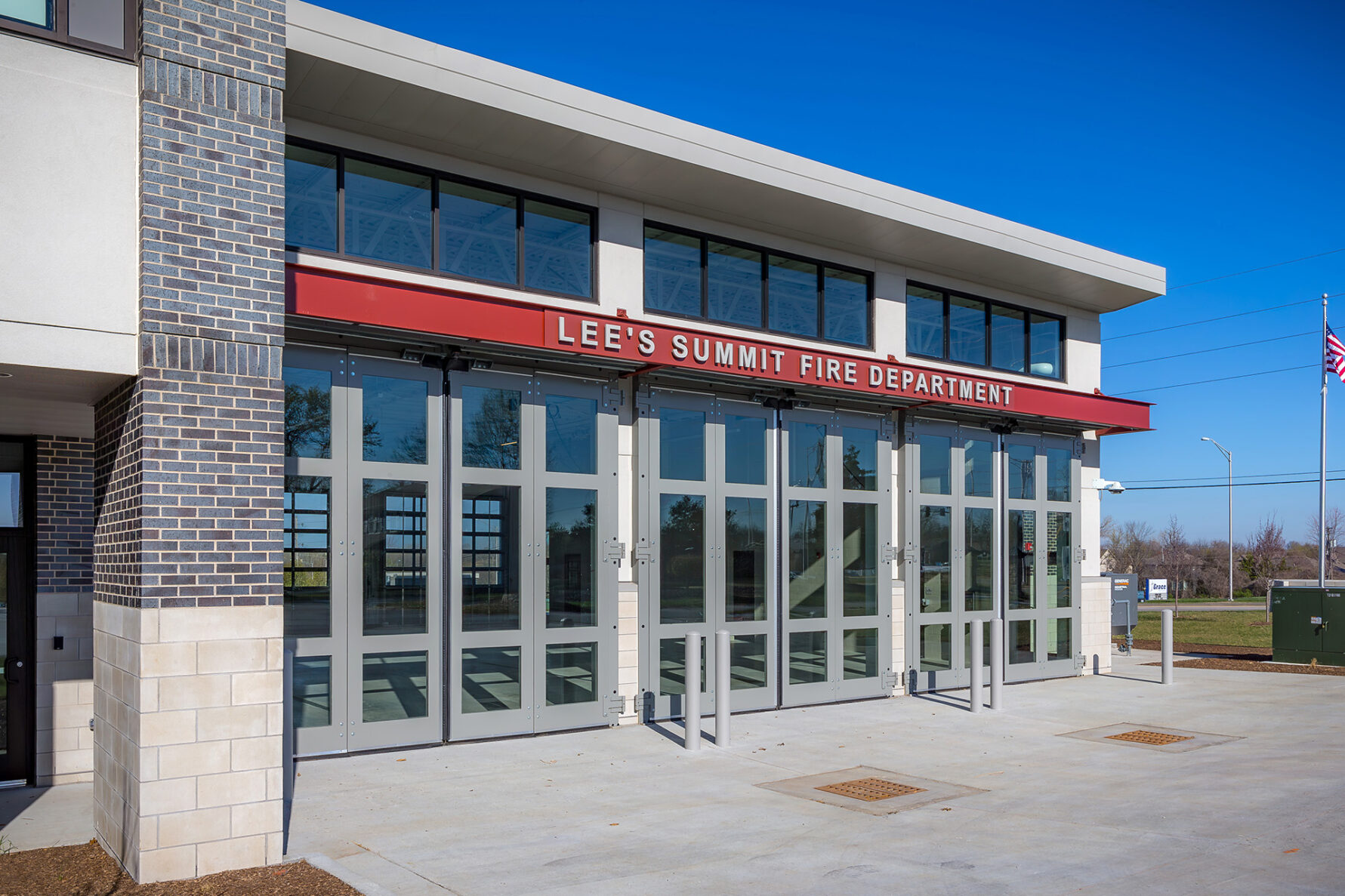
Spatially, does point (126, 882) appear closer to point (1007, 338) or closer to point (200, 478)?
point (200, 478)

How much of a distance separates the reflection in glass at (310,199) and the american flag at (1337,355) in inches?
1031

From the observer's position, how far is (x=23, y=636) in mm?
9367

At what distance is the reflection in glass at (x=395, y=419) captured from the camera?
34.9 feet

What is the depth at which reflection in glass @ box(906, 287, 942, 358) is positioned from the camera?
15.6 metres

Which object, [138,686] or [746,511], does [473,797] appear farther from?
[746,511]

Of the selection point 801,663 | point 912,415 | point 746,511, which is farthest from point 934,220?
point 801,663

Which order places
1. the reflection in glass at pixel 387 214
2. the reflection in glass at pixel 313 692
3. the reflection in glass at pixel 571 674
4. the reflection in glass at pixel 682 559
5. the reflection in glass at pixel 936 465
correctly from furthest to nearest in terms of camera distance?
the reflection in glass at pixel 936 465 < the reflection in glass at pixel 682 559 < the reflection in glass at pixel 571 674 < the reflection in glass at pixel 387 214 < the reflection in glass at pixel 313 692

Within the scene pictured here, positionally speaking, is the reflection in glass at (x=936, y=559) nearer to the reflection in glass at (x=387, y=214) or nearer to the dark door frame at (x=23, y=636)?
the reflection in glass at (x=387, y=214)

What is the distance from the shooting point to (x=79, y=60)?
6793 millimetres

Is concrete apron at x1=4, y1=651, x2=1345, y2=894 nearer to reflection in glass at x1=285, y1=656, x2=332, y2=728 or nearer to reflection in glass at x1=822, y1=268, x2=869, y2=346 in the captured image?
reflection in glass at x1=285, y1=656, x2=332, y2=728

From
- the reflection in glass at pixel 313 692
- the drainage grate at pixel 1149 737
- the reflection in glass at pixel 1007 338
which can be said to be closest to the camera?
the reflection in glass at pixel 313 692

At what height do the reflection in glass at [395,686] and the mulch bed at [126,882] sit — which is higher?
the reflection in glass at [395,686]

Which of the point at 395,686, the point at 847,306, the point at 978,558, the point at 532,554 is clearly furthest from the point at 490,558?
the point at 978,558

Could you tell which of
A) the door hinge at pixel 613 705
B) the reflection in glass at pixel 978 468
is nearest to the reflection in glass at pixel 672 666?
the door hinge at pixel 613 705
